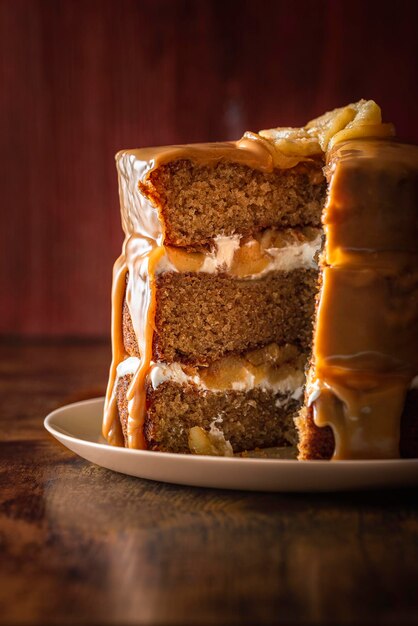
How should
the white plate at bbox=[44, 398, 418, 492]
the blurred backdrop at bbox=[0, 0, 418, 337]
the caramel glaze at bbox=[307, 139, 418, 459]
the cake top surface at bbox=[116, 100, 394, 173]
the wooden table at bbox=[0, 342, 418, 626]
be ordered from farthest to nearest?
the blurred backdrop at bbox=[0, 0, 418, 337], the cake top surface at bbox=[116, 100, 394, 173], the caramel glaze at bbox=[307, 139, 418, 459], the white plate at bbox=[44, 398, 418, 492], the wooden table at bbox=[0, 342, 418, 626]

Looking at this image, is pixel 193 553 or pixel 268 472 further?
pixel 268 472

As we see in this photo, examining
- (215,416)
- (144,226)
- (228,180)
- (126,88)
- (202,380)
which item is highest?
(126,88)

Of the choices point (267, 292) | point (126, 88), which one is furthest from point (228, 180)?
point (126, 88)

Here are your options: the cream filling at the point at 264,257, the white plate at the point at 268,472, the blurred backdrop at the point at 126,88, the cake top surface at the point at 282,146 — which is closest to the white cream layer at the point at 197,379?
the cream filling at the point at 264,257

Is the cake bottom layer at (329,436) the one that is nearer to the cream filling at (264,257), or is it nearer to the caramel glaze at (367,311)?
the caramel glaze at (367,311)

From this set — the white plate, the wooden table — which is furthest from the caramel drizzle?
the white plate

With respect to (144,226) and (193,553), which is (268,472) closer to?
(193,553)

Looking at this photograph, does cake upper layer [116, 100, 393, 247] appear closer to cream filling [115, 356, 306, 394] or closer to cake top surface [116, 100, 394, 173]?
cake top surface [116, 100, 394, 173]
